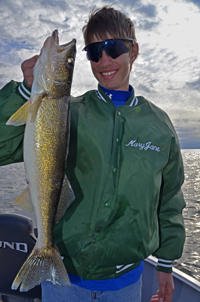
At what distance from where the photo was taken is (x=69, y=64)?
2.23 metres

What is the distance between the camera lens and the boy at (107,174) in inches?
86.4

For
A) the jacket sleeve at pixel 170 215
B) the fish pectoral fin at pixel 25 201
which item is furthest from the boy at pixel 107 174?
the fish pectoral fin at pixel 25 201

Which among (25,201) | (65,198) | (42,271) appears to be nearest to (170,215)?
(65,198)

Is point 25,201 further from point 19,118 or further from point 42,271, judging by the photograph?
point 19,118

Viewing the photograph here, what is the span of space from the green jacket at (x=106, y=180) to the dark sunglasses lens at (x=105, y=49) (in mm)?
420

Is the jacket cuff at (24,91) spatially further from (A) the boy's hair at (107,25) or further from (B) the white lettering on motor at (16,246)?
(B) the white lettering on motor at (16,246)

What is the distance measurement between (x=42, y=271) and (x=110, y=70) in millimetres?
2121

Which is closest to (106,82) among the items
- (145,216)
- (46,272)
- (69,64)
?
(69,64)

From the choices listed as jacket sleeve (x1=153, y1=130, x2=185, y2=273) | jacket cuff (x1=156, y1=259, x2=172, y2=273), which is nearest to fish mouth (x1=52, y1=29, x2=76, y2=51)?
jacket sleeve (x1=153, y1=130, x2=185, y2=273)

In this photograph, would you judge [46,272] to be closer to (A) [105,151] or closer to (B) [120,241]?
(B) [120,241]

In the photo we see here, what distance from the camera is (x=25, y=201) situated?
2131 mm

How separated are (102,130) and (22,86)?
0.84 m

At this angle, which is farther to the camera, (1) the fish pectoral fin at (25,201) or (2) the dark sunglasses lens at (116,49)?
(2) the dark sunglasses lens at (116,49)

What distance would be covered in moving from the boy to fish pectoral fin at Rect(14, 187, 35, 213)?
0.33m
